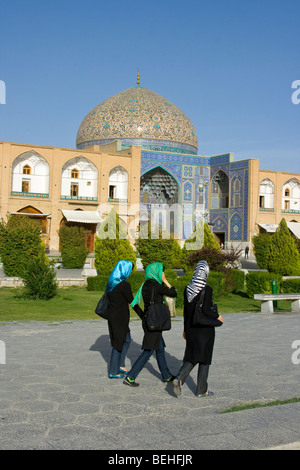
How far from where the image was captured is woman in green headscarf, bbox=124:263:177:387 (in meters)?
4.55

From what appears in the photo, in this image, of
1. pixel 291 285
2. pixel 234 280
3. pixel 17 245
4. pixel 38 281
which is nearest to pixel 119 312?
pixel 38 281

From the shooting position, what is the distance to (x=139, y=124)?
3419 cm

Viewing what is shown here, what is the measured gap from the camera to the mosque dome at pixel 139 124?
3416 centimetres

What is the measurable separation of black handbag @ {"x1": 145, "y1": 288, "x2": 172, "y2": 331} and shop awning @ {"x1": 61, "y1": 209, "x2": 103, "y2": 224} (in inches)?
932

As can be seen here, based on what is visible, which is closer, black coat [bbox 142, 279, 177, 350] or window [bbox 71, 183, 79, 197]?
black coat [bbox 142, 279, 177, 350]

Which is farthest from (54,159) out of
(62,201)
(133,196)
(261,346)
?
Result: (261,346)

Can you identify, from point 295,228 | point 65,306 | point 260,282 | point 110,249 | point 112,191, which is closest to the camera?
point 65,306

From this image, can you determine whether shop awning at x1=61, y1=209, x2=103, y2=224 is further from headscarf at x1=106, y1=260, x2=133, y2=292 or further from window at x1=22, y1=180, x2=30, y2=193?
headscarf at x1=106, y1=260, x2=133, y2=292

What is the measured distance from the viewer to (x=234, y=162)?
33438 mm

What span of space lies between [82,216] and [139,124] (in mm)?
8504

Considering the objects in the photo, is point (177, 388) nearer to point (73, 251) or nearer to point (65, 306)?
point (65, 306)

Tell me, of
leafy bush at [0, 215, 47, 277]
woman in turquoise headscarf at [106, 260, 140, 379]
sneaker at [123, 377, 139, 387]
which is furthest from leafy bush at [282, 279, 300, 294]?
sneaker at [123, 377, 139, 387]
